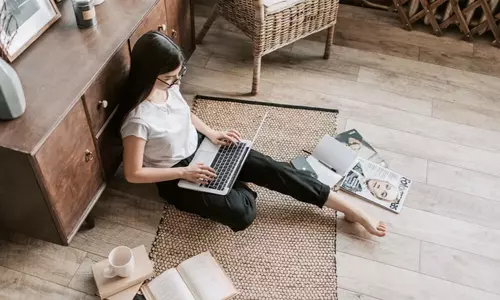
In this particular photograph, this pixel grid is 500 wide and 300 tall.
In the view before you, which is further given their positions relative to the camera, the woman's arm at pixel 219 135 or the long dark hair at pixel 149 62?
the woman's arm at pixel 219 135

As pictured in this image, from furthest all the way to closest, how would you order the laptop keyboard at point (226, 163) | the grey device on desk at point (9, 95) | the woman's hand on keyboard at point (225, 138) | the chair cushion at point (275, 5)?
the chair cushion at point (275, 5)
the woman's hand on keyboard at point (225, 138)
the laptop keyboard at point (226, 163)
the grey device on desk at point (9, 95)

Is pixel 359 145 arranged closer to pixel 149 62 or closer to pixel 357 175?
pixel 357 175

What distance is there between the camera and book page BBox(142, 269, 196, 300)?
1544 millimetres

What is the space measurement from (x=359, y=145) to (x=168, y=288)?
95cm

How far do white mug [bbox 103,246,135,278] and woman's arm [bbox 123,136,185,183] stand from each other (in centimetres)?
22

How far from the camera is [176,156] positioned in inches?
66.4

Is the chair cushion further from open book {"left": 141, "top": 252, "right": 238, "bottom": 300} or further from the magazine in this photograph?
open book {"left": 141, "top": 252, "right": 238, "bottom": 300}

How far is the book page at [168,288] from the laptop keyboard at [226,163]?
0.30 metres

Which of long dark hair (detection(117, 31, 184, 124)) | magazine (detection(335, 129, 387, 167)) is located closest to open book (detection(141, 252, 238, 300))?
long dark hair (detection(117, 31, 184, 124))

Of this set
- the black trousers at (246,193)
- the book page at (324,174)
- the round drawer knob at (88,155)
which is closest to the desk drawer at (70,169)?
the round drawer knob at (88,155)

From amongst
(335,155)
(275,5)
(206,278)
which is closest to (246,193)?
(206,278)

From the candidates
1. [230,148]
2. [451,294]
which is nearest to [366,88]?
[230,148]

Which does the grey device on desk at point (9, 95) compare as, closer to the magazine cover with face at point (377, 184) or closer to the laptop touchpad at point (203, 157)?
the laptop touchpad at point (203, 157)

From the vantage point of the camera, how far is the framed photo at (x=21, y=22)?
1.45m
